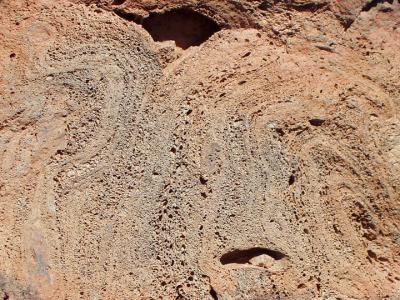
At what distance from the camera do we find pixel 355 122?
2.83m

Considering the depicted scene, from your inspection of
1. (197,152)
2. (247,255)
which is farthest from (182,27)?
(247,255)

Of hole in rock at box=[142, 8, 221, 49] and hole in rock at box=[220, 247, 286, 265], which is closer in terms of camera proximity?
hole in rock at box=[220, 247, 286, 265]

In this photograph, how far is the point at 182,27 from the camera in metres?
2.93

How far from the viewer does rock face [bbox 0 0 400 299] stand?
8.91 ft

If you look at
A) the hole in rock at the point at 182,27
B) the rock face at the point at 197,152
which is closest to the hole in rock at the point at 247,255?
the rock face at the point at 197,152

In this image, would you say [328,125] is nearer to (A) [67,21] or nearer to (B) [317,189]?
(B) [317,189]

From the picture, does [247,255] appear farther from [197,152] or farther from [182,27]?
[182,27]

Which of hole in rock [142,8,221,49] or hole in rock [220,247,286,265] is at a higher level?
hole in rock [142,8,221,49]

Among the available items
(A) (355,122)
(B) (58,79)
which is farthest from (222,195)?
(B) (58,79)

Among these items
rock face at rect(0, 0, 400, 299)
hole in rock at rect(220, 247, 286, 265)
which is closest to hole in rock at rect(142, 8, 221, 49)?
rock face at rect(0, 0, 400, 299)

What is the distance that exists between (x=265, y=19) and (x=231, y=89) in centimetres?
40

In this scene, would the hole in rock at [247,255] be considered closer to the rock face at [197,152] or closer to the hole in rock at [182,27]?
the rock face at [197,152]

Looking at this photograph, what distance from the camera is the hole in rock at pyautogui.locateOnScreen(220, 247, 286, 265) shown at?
2775mm

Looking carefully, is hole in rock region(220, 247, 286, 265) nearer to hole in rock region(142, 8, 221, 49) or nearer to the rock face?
the rock face
